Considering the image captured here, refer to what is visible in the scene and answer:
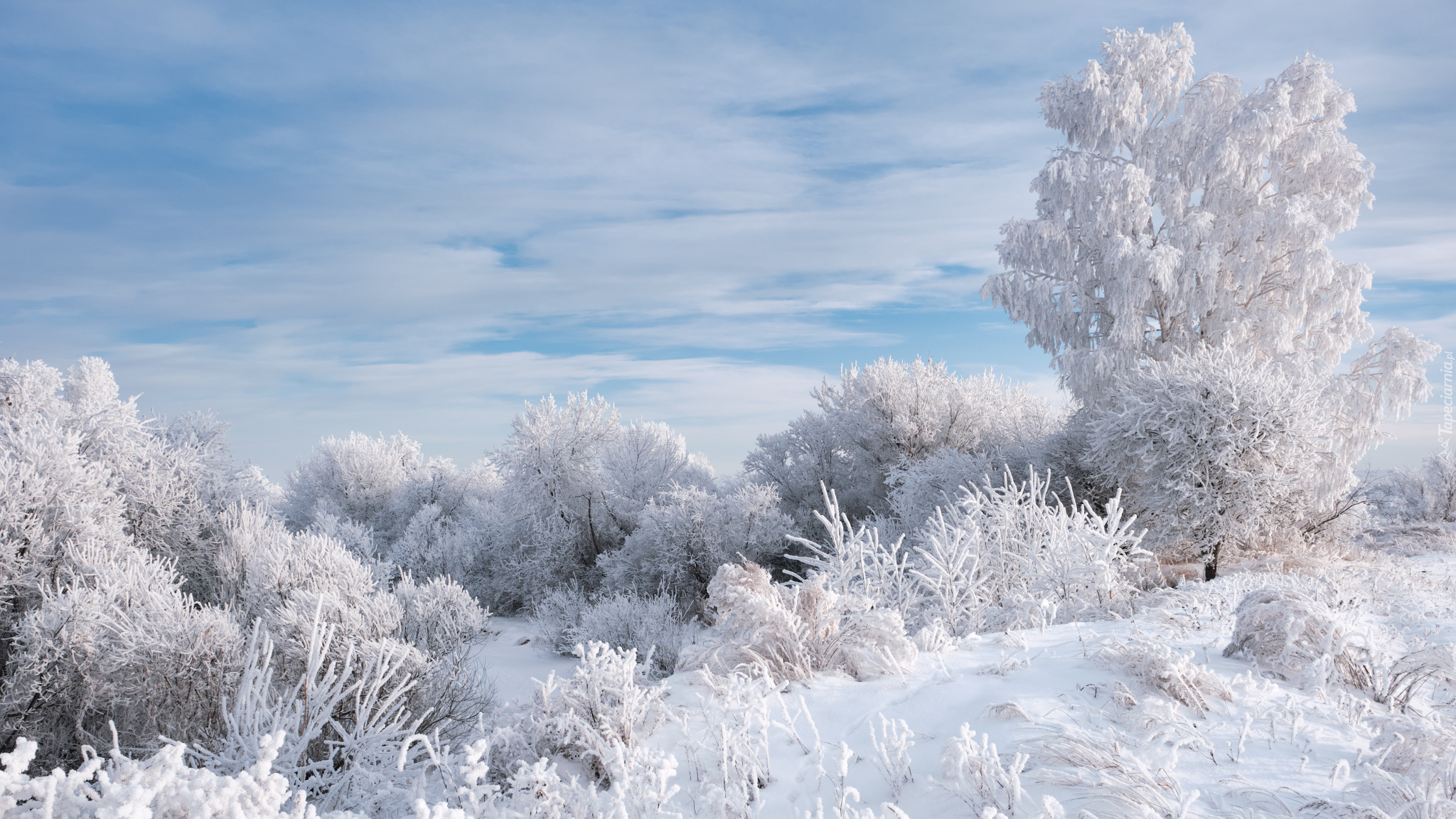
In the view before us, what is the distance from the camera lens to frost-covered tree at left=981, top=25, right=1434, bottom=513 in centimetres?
1442

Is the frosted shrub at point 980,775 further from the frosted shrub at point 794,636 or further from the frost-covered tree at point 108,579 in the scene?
the frost-covered tree at point 108,579

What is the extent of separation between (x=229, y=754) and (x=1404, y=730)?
16.5 ft

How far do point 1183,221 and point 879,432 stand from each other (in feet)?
28.9

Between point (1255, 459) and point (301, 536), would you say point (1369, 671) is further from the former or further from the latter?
point (301, 536)

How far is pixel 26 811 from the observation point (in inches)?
71.6

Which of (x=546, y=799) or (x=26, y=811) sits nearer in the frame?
(x=26, y=811)

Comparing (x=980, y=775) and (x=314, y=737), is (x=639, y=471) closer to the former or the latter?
(x=314, y=737)

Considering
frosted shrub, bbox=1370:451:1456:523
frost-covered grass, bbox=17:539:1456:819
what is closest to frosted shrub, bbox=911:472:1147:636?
frost-covered grass, bbox=17:539:1456:819

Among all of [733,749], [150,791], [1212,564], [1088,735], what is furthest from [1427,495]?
[150,791]

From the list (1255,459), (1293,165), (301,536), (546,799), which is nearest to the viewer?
(546,799)

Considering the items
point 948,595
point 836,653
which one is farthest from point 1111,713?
point 948,595

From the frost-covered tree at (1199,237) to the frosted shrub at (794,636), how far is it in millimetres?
12024

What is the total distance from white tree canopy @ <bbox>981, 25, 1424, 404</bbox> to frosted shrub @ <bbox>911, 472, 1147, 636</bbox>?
8.15m

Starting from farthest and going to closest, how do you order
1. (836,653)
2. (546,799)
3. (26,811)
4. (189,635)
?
1. (189,635)
2. (836,653)
3. (546,799)
4. (26,811)
